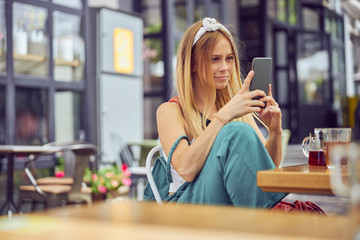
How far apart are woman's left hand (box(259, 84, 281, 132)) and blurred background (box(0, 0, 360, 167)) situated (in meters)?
0.45

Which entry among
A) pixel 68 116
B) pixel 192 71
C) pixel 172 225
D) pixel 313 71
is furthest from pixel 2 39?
pixel 313 71

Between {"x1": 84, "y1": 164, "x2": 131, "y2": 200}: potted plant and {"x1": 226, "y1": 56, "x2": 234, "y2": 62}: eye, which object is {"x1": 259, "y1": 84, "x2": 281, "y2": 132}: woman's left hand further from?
{"x1": 84, "y1": 164, "x2": 131, "y2": 200}: potted plant

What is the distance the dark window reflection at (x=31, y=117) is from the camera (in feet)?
14.5

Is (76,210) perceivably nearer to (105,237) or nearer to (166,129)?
(105,237)

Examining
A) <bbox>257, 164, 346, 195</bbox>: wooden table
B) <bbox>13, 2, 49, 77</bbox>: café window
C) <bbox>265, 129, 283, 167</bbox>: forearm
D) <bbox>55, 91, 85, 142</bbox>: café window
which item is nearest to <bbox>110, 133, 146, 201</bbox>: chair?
<bbox>55, 91, 85, 142</bbox>: café window

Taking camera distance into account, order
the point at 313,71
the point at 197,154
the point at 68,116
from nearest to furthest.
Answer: the point at 197,154 → the point at 68,116 → the point at 313,71

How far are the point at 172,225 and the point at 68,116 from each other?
15.2ft

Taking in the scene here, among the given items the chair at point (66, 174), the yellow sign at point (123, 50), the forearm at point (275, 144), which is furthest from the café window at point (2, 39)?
the forearm at point (275, 144)

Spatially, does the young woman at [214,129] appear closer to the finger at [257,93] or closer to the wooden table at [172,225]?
the finger at [257,93]

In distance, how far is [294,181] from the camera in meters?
1.29

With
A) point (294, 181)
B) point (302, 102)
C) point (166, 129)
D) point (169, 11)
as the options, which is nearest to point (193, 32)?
point (166, 129)

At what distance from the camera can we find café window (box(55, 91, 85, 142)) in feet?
16.1

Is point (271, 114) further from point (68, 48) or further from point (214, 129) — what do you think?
point (68, 48)

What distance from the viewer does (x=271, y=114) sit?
5.82 feet
